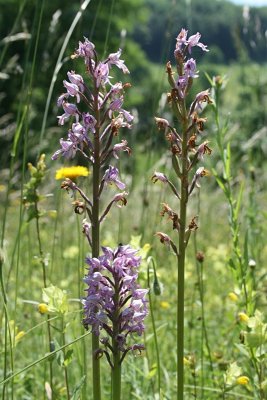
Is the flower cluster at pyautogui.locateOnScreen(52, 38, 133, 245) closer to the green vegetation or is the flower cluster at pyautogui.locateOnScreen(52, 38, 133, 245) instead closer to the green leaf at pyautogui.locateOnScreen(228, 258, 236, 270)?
the green vegetation

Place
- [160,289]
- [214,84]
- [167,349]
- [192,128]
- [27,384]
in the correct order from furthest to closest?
[167,349], [27,384], [214,84], [160,289], [192,128]

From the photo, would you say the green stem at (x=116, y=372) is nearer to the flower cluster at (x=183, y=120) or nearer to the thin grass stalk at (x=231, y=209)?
the flower cluster at (x=183, y=120)

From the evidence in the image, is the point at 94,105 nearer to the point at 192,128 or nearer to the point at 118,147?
the point at 118,147

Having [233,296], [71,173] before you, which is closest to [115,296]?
→ [233,296]

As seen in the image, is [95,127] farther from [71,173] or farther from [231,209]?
[71,173]

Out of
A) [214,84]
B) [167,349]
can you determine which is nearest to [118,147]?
[214,84]

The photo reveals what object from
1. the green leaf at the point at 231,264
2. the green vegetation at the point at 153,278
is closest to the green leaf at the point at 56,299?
the green vegetation at the point at 153,278

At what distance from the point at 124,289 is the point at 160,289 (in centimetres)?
38

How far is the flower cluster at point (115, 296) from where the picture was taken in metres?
1.57

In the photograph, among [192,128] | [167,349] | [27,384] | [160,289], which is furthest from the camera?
[167,349]

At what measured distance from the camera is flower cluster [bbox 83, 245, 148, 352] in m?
1.57

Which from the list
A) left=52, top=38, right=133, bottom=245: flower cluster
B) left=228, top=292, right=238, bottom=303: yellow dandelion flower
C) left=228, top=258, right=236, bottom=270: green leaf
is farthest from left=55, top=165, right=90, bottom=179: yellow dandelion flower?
left=52, top=38, right=133, bottom=245: flower cluster

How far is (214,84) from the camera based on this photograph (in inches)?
88.7

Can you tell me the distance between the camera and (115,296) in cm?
160
